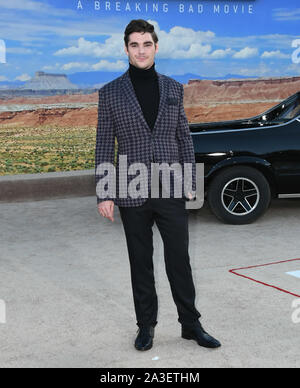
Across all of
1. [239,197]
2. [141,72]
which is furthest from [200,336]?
[239,197]

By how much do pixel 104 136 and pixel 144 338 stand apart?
1253mm

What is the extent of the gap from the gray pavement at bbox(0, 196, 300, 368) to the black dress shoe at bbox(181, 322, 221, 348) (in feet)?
0.11

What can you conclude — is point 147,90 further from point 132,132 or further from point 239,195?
point 239,195

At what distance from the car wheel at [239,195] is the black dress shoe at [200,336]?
11.5 feet

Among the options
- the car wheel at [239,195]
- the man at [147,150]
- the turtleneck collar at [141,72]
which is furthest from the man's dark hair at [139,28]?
the car wheel at [239,195]

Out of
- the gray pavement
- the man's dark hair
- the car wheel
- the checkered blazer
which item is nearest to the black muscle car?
the car wheel

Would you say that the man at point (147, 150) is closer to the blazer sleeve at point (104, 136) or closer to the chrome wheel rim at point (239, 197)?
the blazer sleeve at point (104, 136)

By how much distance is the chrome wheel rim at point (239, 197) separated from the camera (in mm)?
7098

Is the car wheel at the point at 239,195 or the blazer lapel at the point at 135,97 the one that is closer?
the blazer lapel at the point at 135,97

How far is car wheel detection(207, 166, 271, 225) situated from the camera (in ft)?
23.1

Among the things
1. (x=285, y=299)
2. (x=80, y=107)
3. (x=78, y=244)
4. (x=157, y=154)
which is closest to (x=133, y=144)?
(x=157, y=154)

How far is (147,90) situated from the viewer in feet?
11.4

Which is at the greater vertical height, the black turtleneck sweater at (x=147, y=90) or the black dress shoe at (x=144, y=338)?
the black turtleneck sweater at (x=147, y=90)
